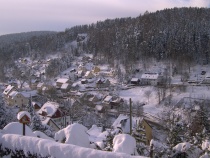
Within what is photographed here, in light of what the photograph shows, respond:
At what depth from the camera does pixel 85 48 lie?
7262 cm

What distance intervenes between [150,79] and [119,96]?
7982 mm

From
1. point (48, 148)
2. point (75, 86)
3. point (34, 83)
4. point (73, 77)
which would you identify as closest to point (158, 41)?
point (73, 77)

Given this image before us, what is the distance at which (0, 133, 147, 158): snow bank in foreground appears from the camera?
4.65 meters

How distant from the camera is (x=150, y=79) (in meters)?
42.2

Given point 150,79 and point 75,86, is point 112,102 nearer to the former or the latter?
point 150,79

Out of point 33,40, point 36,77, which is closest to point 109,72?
point 36,77

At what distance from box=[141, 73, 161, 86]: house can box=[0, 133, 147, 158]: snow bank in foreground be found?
36.2 metres

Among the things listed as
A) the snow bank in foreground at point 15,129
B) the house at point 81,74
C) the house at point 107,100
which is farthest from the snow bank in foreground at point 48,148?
the house at point 81,74

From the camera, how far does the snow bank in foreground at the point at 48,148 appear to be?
15.3ft

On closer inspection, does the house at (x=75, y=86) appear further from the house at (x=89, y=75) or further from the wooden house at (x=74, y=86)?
the house at (x=89, y=75)

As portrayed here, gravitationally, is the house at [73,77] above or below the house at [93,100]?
above

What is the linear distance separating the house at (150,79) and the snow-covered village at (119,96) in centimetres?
12

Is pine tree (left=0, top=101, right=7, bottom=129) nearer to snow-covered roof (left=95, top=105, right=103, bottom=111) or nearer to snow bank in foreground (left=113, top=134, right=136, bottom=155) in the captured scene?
snow bank in foreground (left=113, top=134, right=136, bottom=155)

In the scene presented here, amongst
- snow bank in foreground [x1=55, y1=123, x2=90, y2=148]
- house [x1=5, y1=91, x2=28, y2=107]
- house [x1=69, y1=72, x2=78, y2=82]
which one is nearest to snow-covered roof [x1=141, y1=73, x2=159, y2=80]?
house [x1=69, y1=72, x2=78, y2=82]
